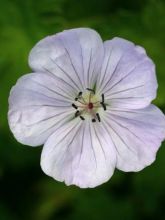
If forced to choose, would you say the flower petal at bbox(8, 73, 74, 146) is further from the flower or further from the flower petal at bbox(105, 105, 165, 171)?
the flower petal at bbox(105, 105, 165, 171)

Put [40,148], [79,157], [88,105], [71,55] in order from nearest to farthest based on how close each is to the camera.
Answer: [71,55], [79,157], [88,105], [40,148]

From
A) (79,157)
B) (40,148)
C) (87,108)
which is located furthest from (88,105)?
(40,148)

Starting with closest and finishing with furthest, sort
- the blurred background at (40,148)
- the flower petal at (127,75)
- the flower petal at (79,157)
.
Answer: the flower petal at (127,75) → the flower petal at (79,157) → the blurred background at (40,148)

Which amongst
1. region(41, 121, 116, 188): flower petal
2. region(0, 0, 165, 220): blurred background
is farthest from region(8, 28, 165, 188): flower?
region(0, 0, 165, 220): blurred background

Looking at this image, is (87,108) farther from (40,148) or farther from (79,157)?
(40,148)

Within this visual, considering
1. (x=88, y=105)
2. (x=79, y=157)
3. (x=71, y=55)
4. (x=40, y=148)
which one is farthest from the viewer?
(x=40, y=148)

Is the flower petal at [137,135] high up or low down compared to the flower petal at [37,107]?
down

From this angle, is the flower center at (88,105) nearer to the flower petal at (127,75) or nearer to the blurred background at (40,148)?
the flower petal at (127,75)

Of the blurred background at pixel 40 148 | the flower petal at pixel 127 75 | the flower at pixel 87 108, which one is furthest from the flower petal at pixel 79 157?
the blurred background at pixel 40 148
